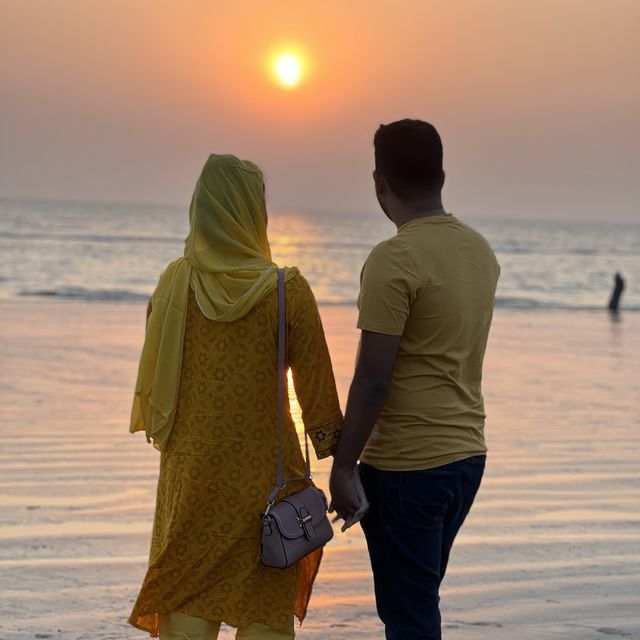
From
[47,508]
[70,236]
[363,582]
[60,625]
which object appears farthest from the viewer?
[70,236]

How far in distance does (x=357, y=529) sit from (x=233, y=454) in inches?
110

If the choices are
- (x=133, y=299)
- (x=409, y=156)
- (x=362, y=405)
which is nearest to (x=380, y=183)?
(x=409, y=156)

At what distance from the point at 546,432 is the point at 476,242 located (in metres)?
6.04

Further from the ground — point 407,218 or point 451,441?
point 407,218

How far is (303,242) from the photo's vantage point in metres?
67.9

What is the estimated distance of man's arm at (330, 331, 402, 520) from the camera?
288 centimetres

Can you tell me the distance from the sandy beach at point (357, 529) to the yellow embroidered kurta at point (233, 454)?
1.12m

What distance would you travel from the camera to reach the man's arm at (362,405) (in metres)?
2.88

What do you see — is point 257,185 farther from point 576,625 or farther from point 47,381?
point 47,381

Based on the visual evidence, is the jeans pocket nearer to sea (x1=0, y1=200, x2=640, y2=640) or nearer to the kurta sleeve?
the kurta sleeve

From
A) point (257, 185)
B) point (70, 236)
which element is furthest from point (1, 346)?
point (70, 236)

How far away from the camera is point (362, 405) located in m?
2.91

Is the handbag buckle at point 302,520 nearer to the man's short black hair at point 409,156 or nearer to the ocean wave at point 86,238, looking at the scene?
the man's short black hair at point 409,156

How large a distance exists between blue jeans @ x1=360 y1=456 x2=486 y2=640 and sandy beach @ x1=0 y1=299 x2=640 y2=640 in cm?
129
